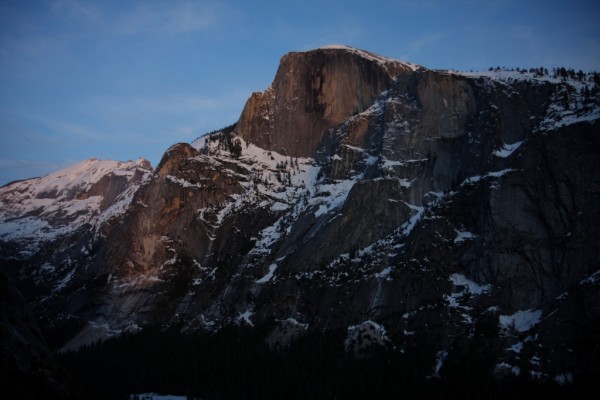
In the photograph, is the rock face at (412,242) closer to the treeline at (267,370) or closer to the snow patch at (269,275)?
the snow patch at (269,275)

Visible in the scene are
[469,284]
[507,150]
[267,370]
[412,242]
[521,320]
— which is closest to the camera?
[521,320]

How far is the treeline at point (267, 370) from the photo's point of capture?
111625 mm

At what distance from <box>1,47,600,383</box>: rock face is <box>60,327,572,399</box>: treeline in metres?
3.94

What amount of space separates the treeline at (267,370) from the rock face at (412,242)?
3.94 m

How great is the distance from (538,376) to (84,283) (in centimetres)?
13067

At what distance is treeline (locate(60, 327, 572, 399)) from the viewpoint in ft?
366

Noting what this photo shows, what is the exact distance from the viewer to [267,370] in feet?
436

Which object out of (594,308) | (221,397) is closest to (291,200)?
(221,397)

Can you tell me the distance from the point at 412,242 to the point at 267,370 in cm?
3790

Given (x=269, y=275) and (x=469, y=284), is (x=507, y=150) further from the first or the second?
(x=269, y=275)

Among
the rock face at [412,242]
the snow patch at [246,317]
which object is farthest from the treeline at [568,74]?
the snow patch at [246,317]

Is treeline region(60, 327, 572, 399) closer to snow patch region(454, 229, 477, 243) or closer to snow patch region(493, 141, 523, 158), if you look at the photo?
snow patch region(454, 229, 477, 243)

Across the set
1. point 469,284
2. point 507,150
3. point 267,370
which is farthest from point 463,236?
point 267,370

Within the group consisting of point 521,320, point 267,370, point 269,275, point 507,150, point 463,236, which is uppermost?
point 507,150
